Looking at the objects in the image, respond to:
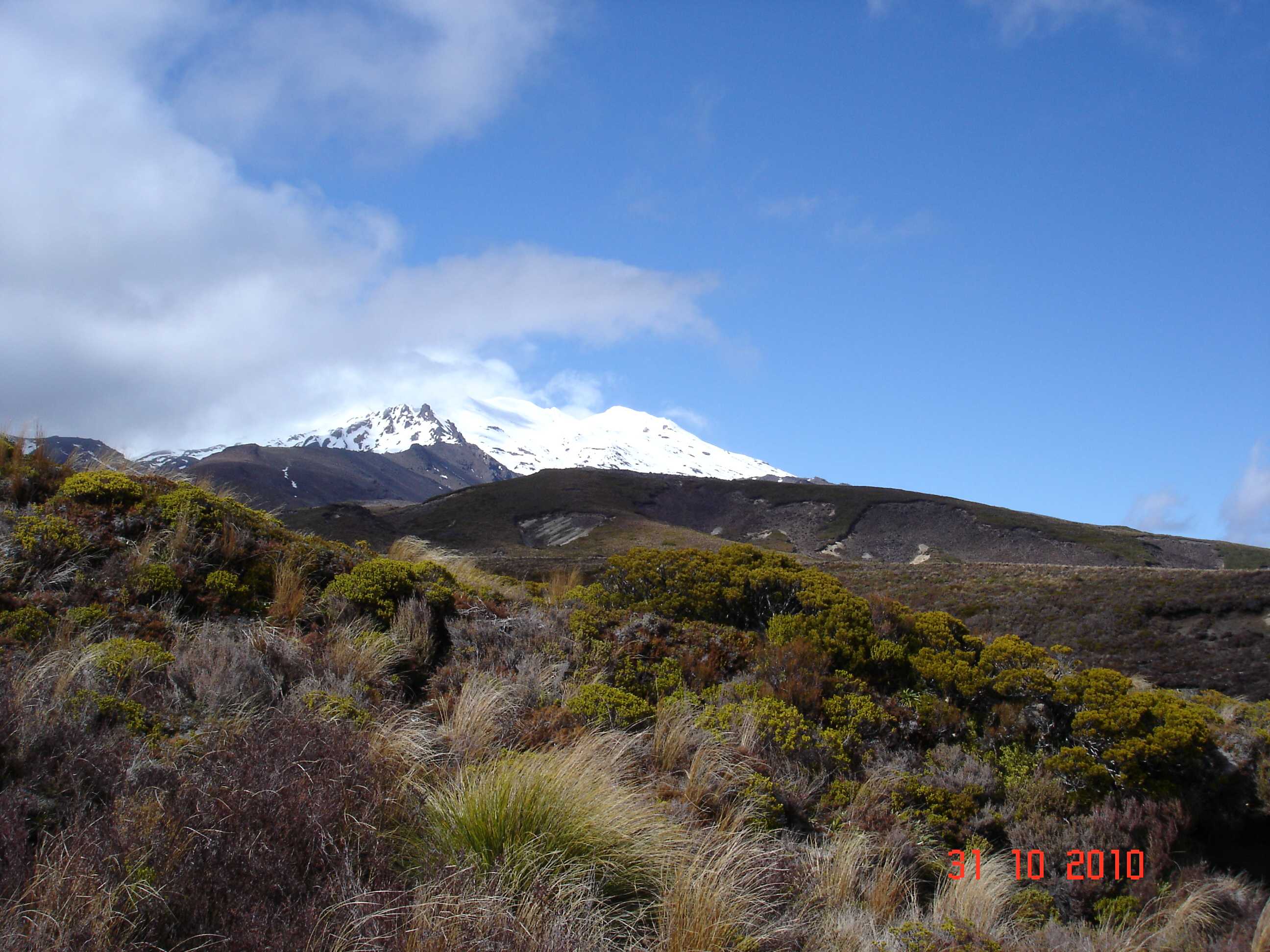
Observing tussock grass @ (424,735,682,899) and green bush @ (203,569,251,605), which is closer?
tussock grass @ (424,735,682,899)

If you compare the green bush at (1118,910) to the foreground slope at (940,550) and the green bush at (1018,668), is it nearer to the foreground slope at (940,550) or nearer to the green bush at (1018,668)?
the green bush at (1018,668)

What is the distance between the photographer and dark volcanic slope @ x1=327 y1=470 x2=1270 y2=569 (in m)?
83.1

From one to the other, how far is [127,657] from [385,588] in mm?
2567

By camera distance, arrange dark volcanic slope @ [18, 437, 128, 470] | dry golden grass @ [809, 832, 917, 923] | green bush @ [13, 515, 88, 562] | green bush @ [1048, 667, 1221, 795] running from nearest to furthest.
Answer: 1. dry golden grass @ [809, 832, 917, 923]
2. green bush @ [13, 515, 88, 562]
3. green bush @ [1048, 667, 1221, 795]
4. dark volcanic slope @ [18, 437, 128, 470]

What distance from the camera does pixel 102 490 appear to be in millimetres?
7078

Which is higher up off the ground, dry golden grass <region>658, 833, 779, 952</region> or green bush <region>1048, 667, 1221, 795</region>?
green bush <region>1048, 667, 1221, 795</region>

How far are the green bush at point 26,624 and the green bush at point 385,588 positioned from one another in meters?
2.09

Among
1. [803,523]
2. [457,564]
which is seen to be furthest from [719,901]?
[803,523]

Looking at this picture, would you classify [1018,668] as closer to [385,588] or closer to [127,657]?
[385,588]

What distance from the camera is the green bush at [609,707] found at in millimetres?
5625

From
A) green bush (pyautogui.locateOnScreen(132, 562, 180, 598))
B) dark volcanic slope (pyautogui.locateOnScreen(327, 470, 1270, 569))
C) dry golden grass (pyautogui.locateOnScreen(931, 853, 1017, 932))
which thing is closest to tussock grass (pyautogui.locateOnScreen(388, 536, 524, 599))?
green bush (pyautogui.locateOnScreen(132, 562, 180, 598))

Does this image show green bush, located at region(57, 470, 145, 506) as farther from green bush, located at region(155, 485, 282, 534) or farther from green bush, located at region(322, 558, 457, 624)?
green bush, located at region(322, 558, 457, 624)

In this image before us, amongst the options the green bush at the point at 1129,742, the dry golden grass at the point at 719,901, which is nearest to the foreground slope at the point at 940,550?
the green bush at the point at 1129,742

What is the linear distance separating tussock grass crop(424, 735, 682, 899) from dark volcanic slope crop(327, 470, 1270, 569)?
66807 mm
